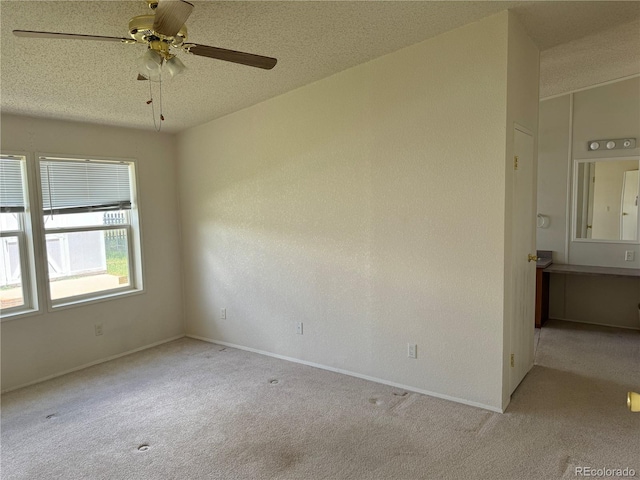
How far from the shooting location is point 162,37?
196 centimetres

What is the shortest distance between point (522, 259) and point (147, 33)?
2.93 meters

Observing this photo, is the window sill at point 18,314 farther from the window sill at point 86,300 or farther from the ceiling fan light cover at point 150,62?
the ceiling fan light cover at point 150,62

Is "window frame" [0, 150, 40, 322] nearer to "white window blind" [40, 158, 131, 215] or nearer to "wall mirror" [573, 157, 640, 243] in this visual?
"white window blind" [40, 158, 131, 215]

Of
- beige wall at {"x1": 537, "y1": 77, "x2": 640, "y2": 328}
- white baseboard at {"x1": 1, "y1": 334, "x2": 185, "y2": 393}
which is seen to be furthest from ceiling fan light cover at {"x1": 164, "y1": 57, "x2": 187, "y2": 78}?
beige wall at {"x1": 537, "y1": 77, "x2": 640, "y2": 328}

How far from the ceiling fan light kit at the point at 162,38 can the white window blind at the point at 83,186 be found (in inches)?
91.6

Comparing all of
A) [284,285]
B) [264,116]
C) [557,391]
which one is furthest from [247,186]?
[557,391]

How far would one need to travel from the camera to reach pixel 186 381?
3.66 metres

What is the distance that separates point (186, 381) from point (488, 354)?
97.4 inches

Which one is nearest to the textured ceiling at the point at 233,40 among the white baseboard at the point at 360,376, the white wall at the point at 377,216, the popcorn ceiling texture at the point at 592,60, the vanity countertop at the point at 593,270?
the popcorn ceiling texture at the point at 592,60

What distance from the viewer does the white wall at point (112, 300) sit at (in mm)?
3650

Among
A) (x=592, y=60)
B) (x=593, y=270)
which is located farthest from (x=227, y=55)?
(x=593, y=270)

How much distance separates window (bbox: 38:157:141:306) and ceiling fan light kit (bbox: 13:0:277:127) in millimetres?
2376

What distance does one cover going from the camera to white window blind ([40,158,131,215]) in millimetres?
3863

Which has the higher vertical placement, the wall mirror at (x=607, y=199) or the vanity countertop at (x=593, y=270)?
the wall mirror at (x=607, y=199)
